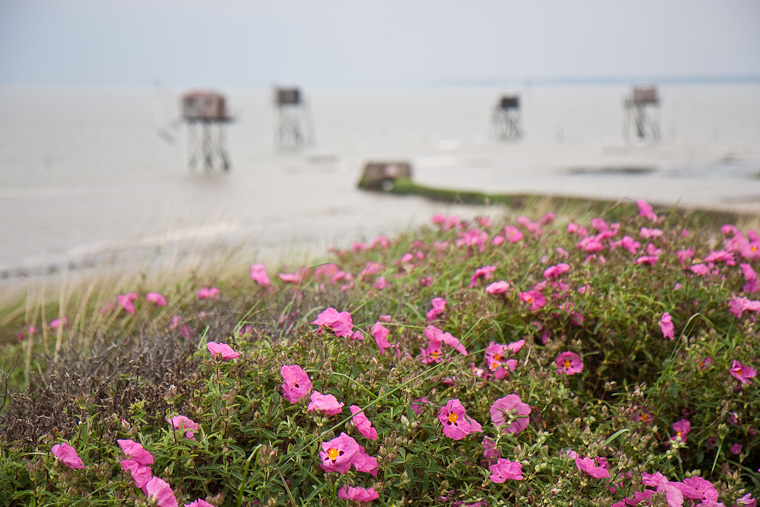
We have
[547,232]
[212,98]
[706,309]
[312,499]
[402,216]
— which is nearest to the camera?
[312,499]

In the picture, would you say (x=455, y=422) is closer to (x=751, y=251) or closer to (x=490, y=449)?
(x=490, y=449)

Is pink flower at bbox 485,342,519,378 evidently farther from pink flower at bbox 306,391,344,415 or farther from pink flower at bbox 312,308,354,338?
pink flower at bbox 306,391,344,415

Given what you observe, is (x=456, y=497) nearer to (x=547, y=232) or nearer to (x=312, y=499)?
(x=312, y=499)

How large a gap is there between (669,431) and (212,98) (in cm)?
2798

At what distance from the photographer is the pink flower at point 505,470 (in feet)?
5.21

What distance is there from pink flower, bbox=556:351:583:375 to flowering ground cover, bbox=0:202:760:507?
0.5 inches

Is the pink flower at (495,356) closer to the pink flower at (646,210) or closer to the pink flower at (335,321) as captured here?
the pink flower at (335,321)

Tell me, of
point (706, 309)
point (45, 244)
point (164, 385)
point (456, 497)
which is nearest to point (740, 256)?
point (706, 309)

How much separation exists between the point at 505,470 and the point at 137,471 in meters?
0.89

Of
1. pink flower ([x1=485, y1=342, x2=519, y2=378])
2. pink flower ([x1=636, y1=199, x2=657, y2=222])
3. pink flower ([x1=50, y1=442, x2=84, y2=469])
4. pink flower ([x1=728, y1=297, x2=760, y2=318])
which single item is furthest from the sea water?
pink flower ([x1=50, y1=442, x2=84, y2=469])

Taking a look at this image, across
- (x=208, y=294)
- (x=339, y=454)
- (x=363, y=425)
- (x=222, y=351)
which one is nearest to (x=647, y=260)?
(x=363, y=425)

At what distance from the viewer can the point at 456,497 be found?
5.52 ft

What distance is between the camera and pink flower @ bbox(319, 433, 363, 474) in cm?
142

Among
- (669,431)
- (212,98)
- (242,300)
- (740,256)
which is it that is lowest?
(669,431)
